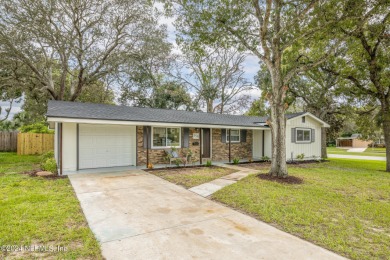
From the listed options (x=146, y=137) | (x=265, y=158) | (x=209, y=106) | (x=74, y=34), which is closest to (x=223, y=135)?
(x=265, y=158)

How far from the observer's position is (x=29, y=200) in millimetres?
5371

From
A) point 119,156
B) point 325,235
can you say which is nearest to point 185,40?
point 119,156

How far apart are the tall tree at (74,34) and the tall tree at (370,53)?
1014 cm

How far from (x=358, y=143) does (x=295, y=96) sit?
28.2 metres

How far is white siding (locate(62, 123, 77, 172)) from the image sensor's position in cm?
920

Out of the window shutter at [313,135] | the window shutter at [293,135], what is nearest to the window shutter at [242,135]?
the window shutter at [293,135]

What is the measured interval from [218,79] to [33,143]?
19401 mm

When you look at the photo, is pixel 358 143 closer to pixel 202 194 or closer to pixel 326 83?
pixel 326 83

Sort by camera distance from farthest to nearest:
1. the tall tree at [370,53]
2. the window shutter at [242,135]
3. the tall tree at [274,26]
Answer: the window shutter at [242,135], the tall tree at [370,53], the tall tree at [274,26]

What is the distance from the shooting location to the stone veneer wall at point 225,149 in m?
13.8

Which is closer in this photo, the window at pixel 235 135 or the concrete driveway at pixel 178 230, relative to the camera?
the concrete driveway at pixel 178 230

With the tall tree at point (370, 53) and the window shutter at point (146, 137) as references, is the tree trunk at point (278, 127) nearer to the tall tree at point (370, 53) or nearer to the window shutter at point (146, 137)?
the tall tree at point (370, 53)

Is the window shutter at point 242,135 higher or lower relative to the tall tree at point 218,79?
lower

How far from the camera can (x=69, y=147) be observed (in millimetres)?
9297
